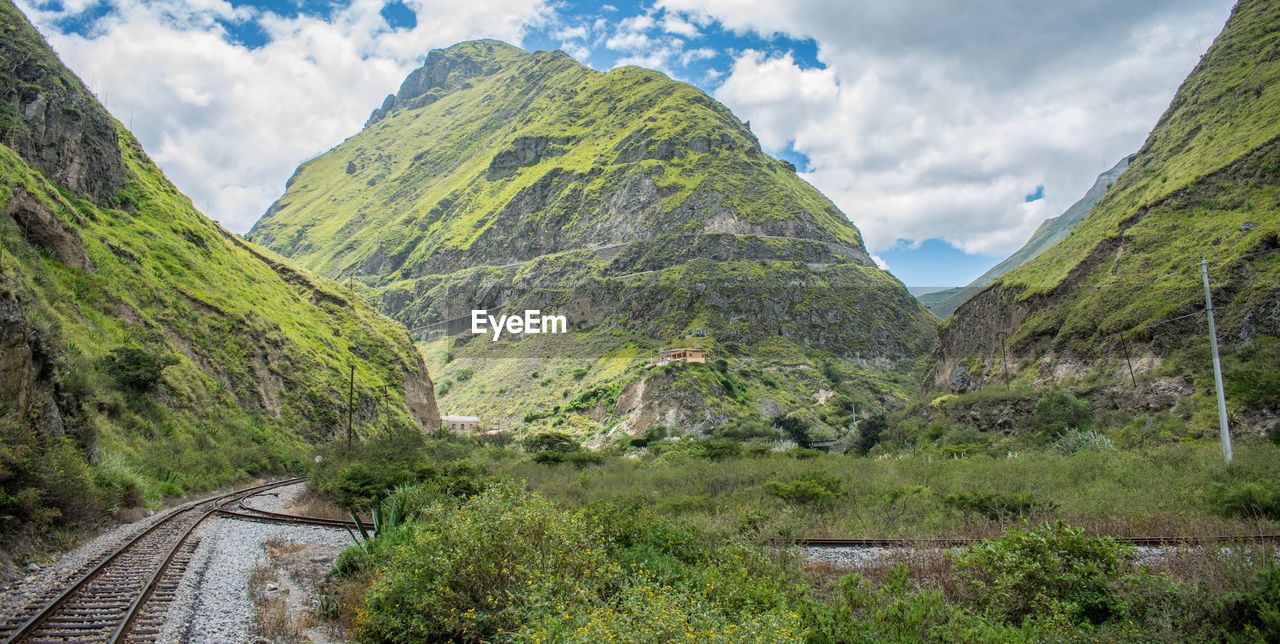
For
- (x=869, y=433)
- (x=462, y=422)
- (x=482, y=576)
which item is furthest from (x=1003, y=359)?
(x=462, y=422)

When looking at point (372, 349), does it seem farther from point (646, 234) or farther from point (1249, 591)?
point (646, 234)

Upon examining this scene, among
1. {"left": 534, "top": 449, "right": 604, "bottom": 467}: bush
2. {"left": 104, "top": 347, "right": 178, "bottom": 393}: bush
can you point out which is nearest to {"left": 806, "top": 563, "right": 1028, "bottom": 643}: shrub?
{"left": 534, "top": 449, "right": 604, "bottom": 467}: bush

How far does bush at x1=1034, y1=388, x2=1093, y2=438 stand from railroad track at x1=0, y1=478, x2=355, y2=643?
41.7m

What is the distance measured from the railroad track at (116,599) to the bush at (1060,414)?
41737mm

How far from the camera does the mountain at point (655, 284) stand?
3809 inches

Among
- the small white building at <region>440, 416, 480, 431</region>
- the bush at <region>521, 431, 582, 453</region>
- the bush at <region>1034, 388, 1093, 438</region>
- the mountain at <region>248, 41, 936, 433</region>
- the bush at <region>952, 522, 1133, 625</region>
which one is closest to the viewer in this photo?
the bush at <region>952, 522, 1133, 625</region>

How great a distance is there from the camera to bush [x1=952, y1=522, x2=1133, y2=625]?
7859 millimetres

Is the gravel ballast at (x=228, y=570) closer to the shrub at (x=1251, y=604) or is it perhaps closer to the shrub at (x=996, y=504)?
the shrub at (x=1251, y=604)

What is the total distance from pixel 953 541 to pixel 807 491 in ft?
21.8

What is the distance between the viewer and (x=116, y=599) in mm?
9578

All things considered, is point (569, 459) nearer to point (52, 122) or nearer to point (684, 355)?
point (52, 122)

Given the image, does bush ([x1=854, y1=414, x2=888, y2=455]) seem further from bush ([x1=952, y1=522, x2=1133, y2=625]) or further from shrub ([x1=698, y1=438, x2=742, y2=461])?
bush ([x1=952, y1=522, x2=1133, y2=625])

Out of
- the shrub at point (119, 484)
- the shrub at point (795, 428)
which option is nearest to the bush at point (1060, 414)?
the shrub at point (795, 428)

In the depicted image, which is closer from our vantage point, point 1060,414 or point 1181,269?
point 1060,414
